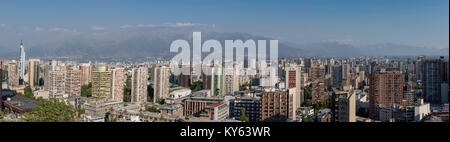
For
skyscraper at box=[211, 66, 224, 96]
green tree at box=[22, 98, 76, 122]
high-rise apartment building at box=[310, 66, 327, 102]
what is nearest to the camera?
green tree at box=[22, 98, 76, 122]

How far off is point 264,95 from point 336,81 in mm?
3942

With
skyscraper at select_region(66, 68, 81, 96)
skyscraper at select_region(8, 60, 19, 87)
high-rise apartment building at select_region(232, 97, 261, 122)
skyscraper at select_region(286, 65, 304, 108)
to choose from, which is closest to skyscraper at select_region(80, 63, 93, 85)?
skyscraper at select_region(66, 68, 81, 96)

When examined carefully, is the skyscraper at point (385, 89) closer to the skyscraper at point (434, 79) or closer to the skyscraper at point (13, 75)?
the skyscraper at point (434, 79)

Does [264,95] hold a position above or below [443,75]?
below

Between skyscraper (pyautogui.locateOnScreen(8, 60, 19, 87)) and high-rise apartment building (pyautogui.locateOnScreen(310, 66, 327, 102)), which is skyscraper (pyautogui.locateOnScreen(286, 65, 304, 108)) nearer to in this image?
high-rise apartment building (pyautogui.locateOnScreen(310, 66, 327, 102))

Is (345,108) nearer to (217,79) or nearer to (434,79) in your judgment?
(434,79)

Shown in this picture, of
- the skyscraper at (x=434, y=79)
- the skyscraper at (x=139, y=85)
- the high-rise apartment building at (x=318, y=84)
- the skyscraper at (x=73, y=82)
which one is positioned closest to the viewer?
the skyscraper at (x=434, y=79)

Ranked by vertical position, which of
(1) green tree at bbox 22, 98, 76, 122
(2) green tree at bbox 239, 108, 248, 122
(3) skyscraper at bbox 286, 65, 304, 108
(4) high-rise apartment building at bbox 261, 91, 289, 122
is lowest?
(2) green tree at bbox 239, 108, 248, 122

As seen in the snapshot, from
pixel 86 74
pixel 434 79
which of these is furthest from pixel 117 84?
pixel 434 79

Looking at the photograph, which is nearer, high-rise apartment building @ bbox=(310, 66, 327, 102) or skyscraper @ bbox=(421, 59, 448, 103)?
skyscraper @ bbox=(421, 59, 448, 103)

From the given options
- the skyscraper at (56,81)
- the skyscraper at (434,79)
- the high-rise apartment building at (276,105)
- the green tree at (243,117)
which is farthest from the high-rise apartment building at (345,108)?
the skyscraper at (56,81)
